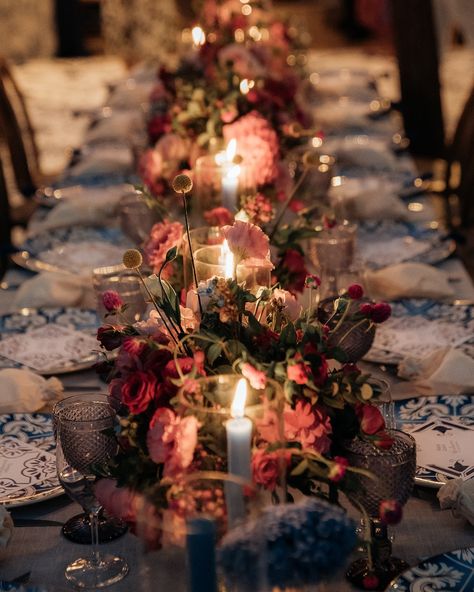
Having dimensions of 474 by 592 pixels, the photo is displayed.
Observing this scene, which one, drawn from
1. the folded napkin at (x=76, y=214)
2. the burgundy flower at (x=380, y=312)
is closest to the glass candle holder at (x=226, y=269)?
the burgundy flower at (x=380, y=312)

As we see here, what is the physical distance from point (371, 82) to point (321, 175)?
102 inches

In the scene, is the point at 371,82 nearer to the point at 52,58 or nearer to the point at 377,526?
the point at 377,526

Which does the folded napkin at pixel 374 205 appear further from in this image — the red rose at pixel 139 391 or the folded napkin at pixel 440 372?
the red rose at pixel 139 391

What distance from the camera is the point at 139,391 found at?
4.29ft

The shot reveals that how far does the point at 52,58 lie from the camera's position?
10.4 m

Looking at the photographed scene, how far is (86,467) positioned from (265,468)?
0.32 m

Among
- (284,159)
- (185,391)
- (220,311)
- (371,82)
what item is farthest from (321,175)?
(371,82)

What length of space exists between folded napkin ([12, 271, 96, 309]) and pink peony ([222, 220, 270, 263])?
3.04ft

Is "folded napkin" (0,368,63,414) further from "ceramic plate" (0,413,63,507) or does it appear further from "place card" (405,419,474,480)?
"place card" (405,419,474,480)

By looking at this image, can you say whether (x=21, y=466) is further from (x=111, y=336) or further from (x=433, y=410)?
(x=433, y=410)

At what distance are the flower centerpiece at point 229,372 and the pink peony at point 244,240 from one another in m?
0.03

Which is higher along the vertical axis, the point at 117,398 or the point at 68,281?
the point at 117,398

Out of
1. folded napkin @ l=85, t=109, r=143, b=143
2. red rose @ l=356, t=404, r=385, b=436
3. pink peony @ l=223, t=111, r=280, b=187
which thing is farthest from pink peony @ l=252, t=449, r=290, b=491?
folded napkin @ l=85, t=109, r=143, b=143

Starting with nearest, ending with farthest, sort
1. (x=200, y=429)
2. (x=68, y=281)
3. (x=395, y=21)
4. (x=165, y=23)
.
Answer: (x=200, y=429)
(x=68, y=281)
(x=395, y=21)
(x=165, y=23)
